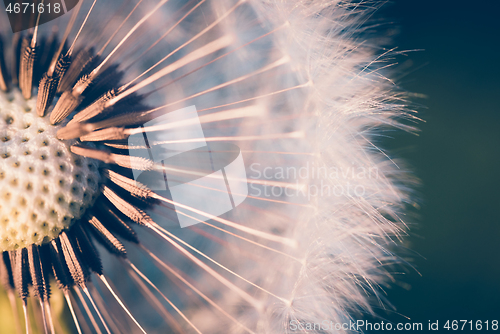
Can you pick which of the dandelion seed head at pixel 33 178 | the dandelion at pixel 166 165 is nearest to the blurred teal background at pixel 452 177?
the dandelion at pixel 166 165

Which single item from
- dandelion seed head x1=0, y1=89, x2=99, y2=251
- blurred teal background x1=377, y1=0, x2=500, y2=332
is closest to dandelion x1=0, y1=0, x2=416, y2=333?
dandelion seed head x1=0, y1=89, x2=99, y2=251

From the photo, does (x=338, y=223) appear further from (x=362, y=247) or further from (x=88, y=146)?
(x=88, y=146)

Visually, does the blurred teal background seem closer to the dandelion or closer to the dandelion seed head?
the dandelion

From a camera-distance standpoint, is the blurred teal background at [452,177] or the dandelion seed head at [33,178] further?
the blurred teal background at [452,177]

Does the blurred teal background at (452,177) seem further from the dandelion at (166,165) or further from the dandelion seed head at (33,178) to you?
the dandelion seed head at (33,178)
